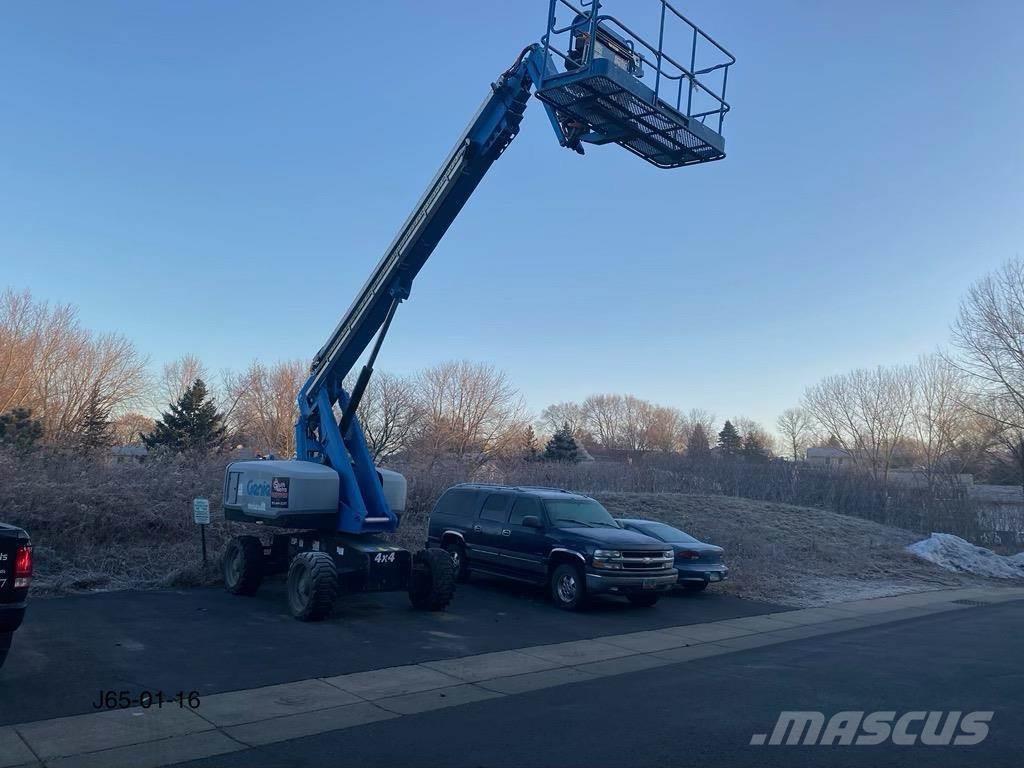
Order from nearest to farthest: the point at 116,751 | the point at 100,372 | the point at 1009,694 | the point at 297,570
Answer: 1. the point at 116,751
2. the point at 1009,694
3. the point at 297,570
4. the point at 100,372

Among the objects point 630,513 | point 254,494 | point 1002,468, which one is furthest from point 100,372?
point 1002,468

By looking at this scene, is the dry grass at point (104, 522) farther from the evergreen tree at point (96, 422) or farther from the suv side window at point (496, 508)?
the evergreen tree at point (96, 422)

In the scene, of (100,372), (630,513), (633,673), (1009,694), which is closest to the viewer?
(1009,694)

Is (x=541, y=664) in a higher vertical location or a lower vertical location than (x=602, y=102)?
lower

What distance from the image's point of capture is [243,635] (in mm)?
10766

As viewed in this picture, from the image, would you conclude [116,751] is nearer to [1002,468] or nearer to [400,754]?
[400,754]

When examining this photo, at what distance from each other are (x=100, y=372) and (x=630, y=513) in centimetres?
3166

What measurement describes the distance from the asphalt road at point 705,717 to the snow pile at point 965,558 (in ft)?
45.2

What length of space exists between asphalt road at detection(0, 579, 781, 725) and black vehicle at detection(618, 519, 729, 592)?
843mm

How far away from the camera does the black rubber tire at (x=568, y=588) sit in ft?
44.7

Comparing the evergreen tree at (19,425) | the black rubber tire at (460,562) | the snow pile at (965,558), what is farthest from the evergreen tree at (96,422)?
the snow pile at (965,558)

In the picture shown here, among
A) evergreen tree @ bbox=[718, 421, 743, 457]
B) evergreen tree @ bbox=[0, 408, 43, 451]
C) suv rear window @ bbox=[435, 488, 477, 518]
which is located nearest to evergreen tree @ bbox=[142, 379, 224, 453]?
evergreen tree @ bbox=[0, 408, 43, 451]

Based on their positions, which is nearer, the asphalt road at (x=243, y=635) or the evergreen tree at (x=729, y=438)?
the asphalt road at (x=243, y=635)

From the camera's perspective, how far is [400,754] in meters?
6.34
